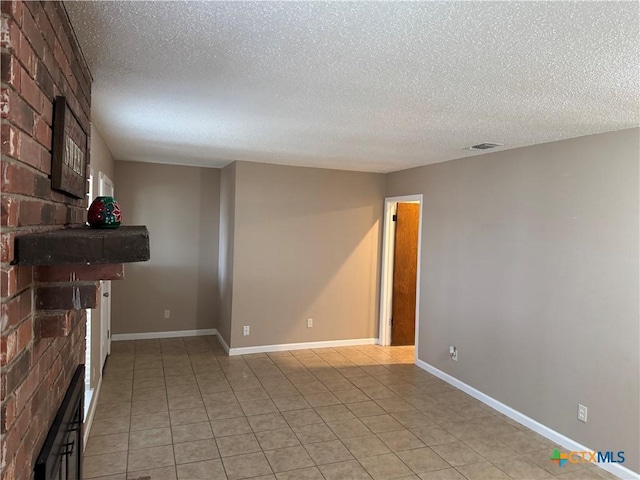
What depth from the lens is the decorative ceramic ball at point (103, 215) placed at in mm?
1521

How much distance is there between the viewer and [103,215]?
60.1 inches

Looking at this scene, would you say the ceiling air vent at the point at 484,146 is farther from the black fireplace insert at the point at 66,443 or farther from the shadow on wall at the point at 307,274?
the black fireplace insert at the point at 66,443

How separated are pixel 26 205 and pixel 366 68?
147cm

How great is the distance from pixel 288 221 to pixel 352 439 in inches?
113

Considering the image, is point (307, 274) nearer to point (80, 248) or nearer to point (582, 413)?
point (582, 413)

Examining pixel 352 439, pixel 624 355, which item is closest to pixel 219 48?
pixel 352 439

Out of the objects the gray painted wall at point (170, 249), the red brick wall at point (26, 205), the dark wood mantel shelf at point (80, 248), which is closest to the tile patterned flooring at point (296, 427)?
the gray painted wall at point (170, 249)

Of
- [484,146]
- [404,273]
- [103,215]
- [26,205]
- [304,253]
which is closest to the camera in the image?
[26,205]

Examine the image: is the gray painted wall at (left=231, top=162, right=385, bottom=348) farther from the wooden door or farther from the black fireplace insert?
the black fireplace insert

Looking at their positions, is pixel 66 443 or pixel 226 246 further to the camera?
pixel 226 246

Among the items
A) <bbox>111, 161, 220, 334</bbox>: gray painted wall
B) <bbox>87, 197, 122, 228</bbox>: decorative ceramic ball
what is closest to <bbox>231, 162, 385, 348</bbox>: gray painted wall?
<bbox>111, 161, 220, 334</bbox>: gray painted wall

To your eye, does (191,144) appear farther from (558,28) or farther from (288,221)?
(558,28)

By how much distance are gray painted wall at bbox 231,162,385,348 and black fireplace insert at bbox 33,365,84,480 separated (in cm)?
334

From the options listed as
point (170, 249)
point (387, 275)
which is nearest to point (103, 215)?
point (170, 249)
